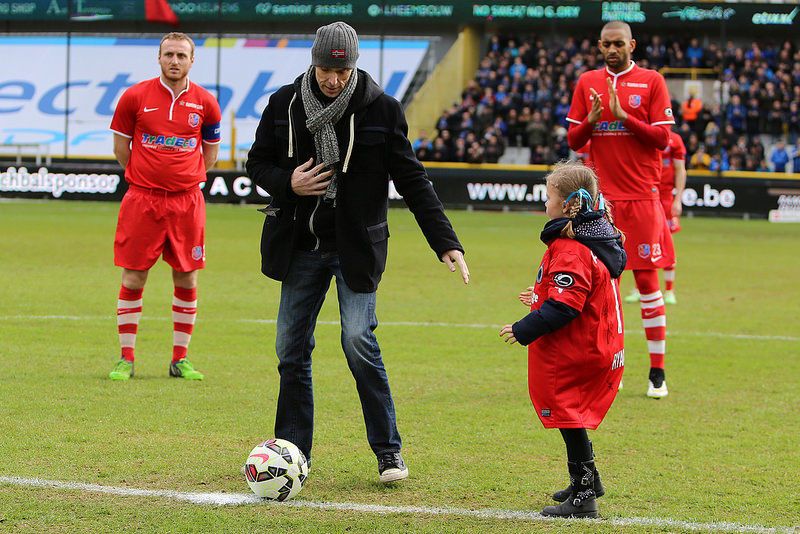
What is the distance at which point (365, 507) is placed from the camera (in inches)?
208

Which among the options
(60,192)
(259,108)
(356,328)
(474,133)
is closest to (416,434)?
(356,328)

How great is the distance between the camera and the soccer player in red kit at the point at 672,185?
13.2 meters

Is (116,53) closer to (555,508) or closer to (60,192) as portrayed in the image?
(60,192)

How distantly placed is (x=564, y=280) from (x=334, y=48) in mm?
1421

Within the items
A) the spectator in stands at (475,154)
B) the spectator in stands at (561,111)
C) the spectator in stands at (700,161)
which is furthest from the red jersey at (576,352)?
the spectator in stands at (561,111)

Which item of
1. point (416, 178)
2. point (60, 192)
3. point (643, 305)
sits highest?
point (416, 178)

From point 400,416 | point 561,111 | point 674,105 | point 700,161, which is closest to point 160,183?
point 400,416

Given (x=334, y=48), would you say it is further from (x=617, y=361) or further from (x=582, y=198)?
(x=617, y=361)

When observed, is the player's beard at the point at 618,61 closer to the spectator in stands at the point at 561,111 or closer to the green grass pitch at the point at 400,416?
the green grass pitch at the point at 400,416

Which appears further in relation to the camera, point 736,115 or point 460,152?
point 736,115

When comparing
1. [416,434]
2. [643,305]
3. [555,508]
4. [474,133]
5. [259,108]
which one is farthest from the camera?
[259,108]

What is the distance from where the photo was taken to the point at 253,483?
5387 millimetres

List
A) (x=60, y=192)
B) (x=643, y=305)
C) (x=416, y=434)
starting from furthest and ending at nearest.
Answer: (x=60, y=192) < (x=643, y=305) < (x=416, y=434)

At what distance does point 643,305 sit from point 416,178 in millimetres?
3457
